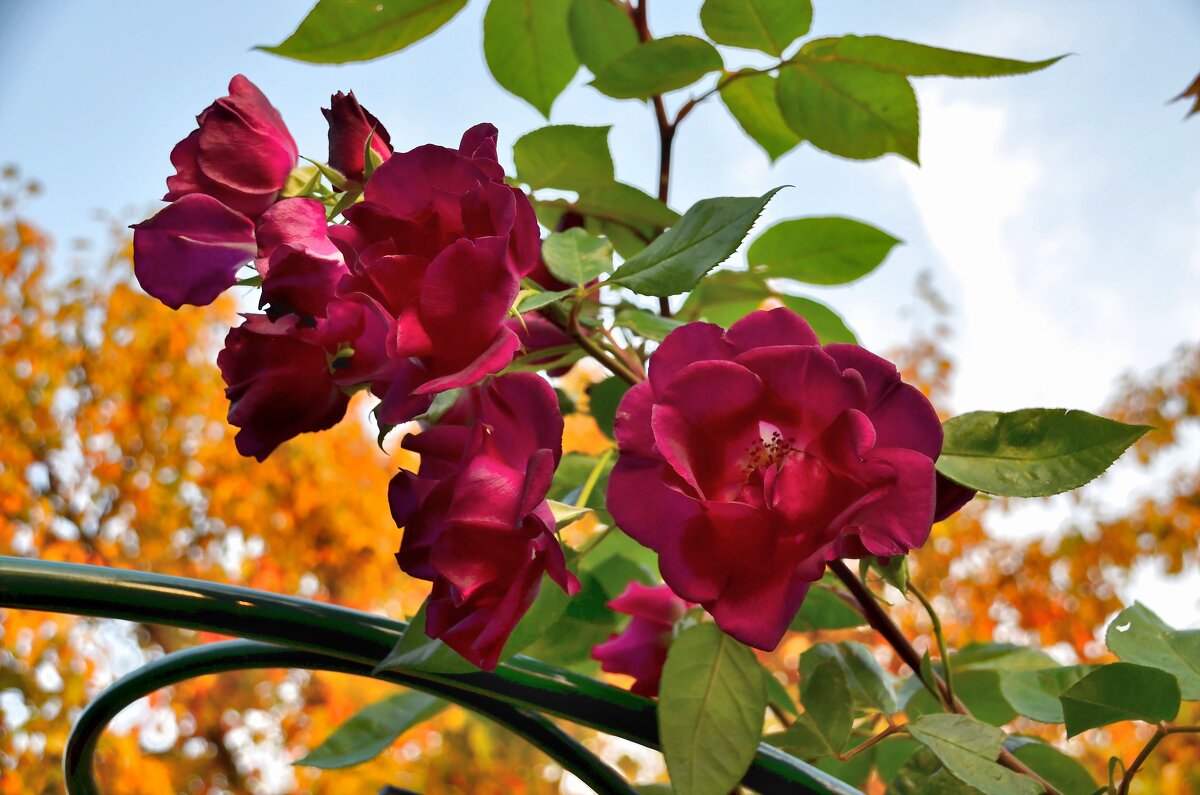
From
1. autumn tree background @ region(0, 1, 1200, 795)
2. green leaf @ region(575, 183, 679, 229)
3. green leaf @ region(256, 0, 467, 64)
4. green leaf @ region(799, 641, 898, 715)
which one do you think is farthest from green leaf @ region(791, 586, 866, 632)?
autumn tree background @ region(0, 1, 1200, 795)

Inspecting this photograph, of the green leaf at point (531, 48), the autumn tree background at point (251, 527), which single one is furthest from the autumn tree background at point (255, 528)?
the green leaf at point (531, 48)

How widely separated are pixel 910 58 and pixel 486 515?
0.26 meters

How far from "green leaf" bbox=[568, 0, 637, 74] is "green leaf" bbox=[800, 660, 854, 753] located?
291 millimetres

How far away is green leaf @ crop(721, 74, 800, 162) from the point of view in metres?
0.43

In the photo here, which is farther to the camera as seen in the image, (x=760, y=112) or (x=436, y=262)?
(x=760, y=112)

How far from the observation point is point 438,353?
8.2 inches

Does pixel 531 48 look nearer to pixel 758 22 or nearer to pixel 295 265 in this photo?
pixel 758 22

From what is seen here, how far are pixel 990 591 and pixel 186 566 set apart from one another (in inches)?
115

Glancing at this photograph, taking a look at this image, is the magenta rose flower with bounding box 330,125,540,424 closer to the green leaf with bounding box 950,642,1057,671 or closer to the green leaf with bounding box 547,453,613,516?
the green leaf with bounding box 547,453,613,516

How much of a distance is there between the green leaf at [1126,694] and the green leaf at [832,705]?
0.21 ft

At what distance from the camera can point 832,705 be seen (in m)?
0.30

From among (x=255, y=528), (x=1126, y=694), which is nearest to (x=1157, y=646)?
(x=1126, y=694)

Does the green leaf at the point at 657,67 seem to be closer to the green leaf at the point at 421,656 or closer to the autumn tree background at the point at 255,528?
the green leaf at the point at 421,656

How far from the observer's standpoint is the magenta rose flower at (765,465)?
196 millimetres
